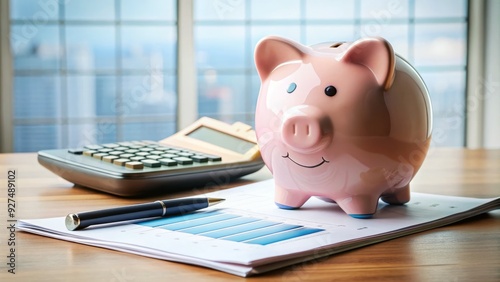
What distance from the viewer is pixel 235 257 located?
49 centimetres

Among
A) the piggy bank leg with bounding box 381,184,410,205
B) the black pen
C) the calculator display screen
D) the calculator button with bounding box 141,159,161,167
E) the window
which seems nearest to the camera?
the black pen

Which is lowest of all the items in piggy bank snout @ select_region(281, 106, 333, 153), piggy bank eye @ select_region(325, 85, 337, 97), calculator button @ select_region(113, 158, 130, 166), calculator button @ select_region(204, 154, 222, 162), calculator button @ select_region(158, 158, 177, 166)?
calculator button @ select_region(204, 154, 222, 162)

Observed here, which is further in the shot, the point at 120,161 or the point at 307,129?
the point at 120,161

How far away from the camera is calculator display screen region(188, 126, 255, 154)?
3.28 feet

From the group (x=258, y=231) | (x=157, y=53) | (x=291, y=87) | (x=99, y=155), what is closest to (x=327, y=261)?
(x=258, y=231)

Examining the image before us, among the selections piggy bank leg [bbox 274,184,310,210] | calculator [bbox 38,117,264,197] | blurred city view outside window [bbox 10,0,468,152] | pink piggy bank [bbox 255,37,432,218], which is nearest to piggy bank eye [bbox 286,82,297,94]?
pink piggy bank [bbox 255,37,432,218]

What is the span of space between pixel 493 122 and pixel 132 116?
1.70m

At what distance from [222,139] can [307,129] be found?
16.6 inches

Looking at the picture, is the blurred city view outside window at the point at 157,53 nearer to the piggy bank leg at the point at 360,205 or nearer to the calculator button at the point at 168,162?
the calculator button at the point at 168,162

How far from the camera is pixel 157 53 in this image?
303cm

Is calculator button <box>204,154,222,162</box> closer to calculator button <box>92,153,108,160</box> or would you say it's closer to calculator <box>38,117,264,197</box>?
calculator <box>38,117,264,197</box>

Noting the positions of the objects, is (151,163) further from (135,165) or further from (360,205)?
(360,205)

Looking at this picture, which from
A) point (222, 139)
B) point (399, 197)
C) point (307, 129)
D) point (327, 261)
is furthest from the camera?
point (222, 139)

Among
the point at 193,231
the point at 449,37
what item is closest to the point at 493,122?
the point at 449,37
